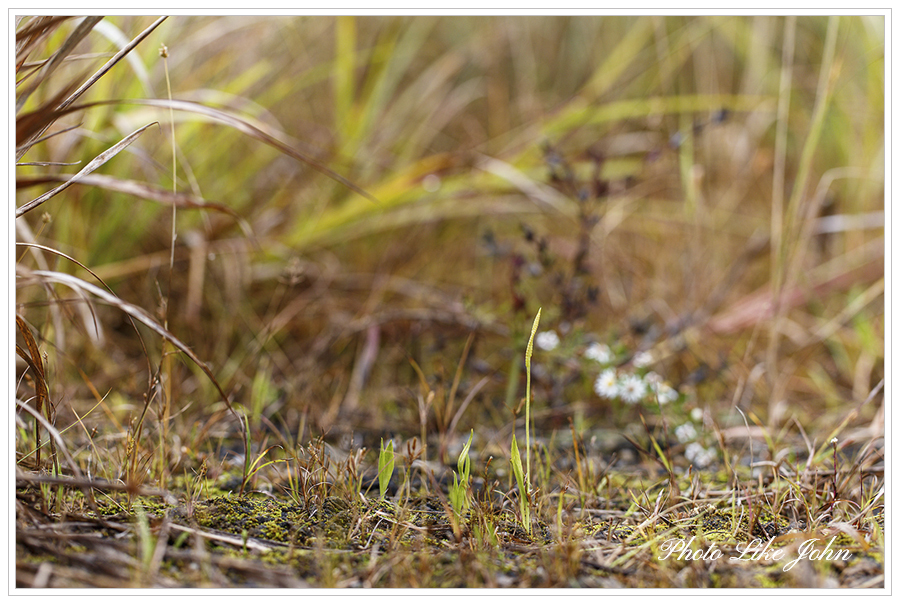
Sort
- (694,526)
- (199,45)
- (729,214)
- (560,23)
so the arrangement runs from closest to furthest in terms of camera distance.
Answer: (694,526), (199,45), (729,214), (560,23)

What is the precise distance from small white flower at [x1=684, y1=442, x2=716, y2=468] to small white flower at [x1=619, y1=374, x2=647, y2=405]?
0.14 m

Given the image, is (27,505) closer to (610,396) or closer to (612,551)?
(612,551)

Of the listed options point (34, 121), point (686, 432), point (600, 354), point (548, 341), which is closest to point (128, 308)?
point (34, 121)

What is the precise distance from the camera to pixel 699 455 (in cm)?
117

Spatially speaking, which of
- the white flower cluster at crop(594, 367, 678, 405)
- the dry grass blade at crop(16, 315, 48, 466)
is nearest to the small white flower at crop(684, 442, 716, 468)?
the white flower cluster at crop(594, 367, 678, 405)

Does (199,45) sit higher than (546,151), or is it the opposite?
(199,45)

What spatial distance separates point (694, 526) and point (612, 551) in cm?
17

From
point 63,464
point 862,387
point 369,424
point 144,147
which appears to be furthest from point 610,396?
point 144,147

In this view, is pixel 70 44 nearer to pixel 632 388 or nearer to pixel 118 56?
pixel 118 56

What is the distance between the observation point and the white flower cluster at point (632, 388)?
1.24 metres

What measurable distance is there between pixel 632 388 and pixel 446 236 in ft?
3.21

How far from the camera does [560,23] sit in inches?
115

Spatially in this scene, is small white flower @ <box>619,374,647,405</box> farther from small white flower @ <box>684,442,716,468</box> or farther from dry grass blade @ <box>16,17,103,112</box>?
dry grass blade @ <box>16,17,103,112</box>

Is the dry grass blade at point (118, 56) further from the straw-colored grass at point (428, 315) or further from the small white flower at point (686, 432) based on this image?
the small white flower at point (686, 432)
